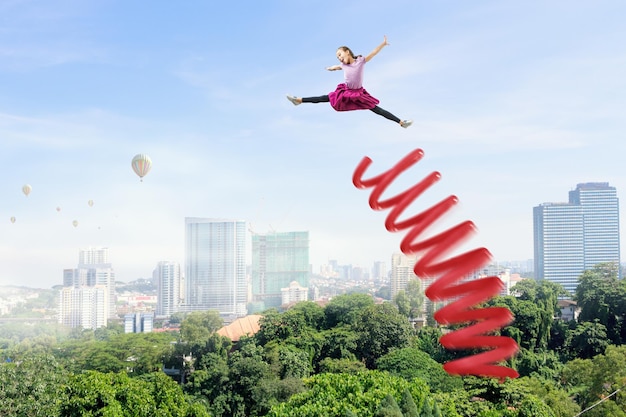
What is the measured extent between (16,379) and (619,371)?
16555 millimetres

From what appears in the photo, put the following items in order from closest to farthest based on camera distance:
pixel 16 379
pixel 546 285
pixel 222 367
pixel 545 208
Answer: pixel 16 379 → pixel 222 367 → pixel 546 285 → pixel 545 208

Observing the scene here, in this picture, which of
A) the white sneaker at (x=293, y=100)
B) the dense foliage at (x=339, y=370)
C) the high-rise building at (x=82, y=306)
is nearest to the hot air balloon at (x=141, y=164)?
the dense foliage at (x=339, y=370)

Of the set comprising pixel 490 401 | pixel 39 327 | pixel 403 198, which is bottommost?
pixel 39 327

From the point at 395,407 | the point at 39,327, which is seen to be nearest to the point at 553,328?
the point at 395,407

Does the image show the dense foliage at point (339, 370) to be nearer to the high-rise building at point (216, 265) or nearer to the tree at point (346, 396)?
the tree at point (346, 396)

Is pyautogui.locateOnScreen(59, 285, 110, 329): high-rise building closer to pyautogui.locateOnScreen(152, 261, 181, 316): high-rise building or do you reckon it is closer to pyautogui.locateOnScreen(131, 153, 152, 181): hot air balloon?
pyautogui.locateOnScreen(152, 261, 181, 316): high-rise building

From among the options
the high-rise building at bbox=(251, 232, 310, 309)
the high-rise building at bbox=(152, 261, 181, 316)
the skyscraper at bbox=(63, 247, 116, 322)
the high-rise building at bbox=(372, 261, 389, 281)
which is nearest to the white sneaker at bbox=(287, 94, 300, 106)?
the high-rise building at bbox=(251, 232, 310, 309)

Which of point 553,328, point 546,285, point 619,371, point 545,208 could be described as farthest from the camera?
point 545,208

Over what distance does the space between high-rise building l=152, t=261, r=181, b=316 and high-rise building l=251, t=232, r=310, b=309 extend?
12.1 meters

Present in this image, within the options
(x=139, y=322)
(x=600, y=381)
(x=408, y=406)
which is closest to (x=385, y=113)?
(x=408, y=406)

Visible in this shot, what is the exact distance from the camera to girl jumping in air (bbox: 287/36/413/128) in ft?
11.6

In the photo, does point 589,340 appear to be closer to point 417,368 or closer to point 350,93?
point 417,368

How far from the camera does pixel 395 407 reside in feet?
41.7

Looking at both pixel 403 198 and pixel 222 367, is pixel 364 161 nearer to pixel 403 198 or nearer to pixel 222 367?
pixel 403 198
